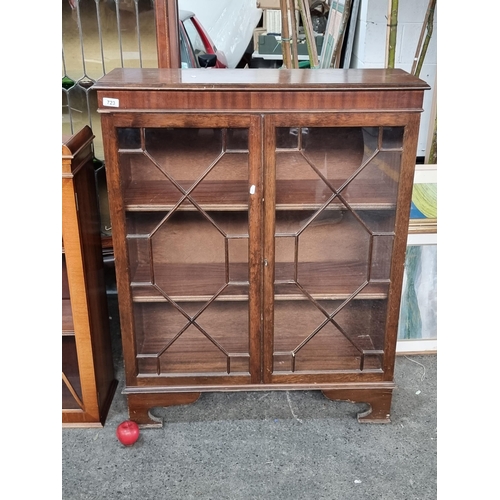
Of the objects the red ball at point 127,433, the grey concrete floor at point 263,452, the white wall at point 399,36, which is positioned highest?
the white wall at point 399,36

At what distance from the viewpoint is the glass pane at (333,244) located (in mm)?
1316

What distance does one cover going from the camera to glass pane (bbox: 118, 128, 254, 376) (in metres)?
1.31

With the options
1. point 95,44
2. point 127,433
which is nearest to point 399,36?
point 95,44

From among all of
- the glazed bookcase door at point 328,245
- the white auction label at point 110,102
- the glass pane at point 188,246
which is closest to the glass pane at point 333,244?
the glazed bookcase door at point 328,245

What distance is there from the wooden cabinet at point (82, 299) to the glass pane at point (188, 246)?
131 mm

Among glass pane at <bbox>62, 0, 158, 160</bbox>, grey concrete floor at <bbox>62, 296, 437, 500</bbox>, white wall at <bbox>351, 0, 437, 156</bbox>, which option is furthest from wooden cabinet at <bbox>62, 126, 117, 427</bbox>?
white wall at <bbox>351, 0, 437, 156</bbox>

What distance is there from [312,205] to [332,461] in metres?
0.68

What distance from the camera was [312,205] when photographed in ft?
4.48

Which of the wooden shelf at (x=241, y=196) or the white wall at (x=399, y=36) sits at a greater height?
the white wall at (x=399, y=36)

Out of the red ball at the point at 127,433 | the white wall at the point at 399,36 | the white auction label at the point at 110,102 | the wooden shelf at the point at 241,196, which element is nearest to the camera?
the white auction label at the point at 110,102

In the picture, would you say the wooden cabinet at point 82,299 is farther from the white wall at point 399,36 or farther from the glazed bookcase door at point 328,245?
the white wall at point 399,36

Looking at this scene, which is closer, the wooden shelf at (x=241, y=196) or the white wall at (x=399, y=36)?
the wooden shelf at (x=241, y=196)

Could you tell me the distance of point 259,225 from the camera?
4.47 feet

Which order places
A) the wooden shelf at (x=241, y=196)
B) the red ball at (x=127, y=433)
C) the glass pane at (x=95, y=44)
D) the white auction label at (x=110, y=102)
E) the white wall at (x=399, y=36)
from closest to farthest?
the white auction label at (x=110, y=102) → the wooden shelf at (x=241, y=196) → the red ball at (x=127, y=433) → the glass pane at (x=95, y=44) → the white wall at (x=399, y=36)
